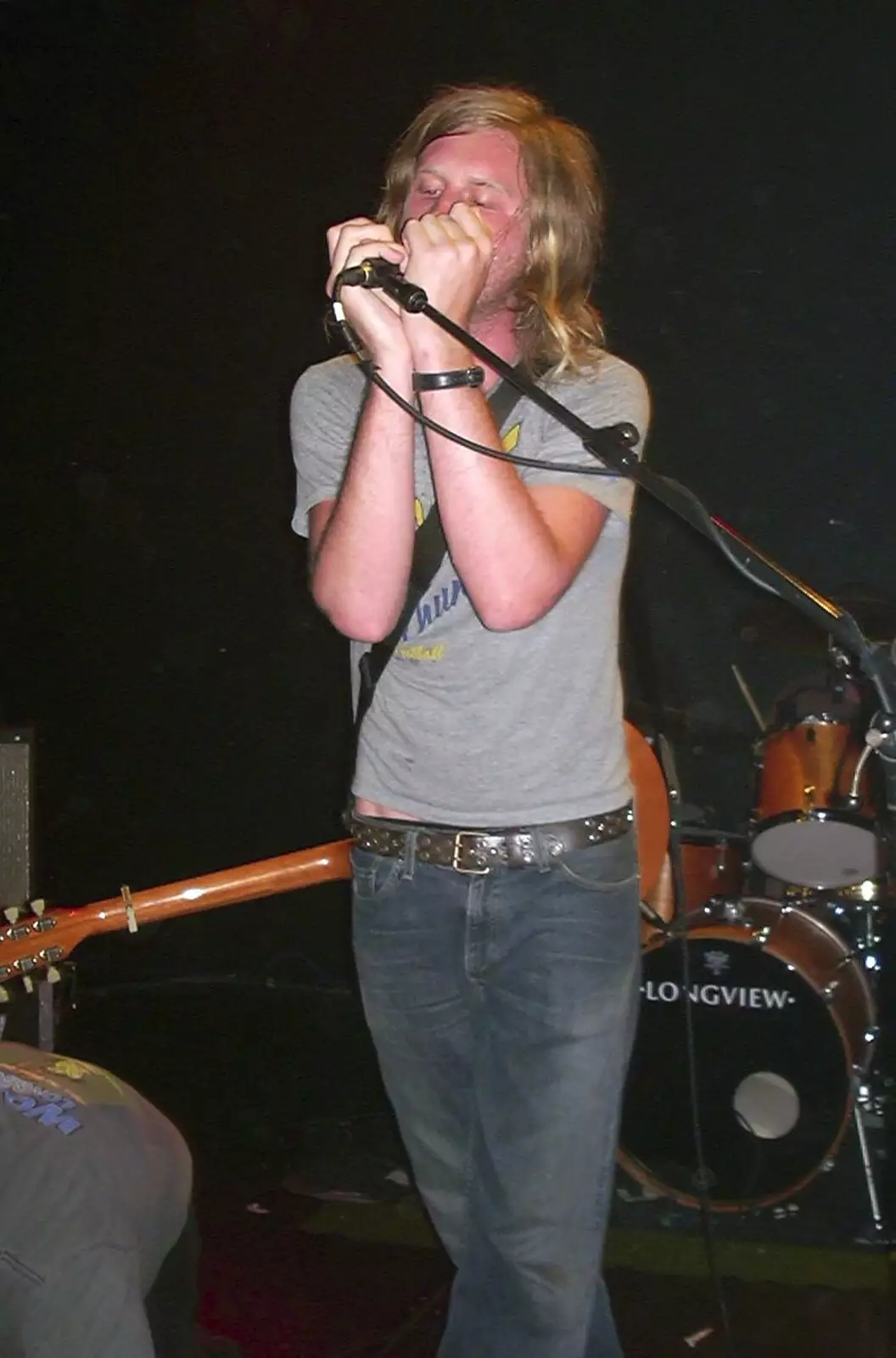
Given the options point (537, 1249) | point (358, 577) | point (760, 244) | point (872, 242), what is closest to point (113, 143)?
point (760, 244)

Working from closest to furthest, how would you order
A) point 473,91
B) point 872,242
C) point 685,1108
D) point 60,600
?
point 473,91
point 685,1108
point 872,242
point 60,600

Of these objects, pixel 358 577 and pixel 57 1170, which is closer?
pixel 57 1170

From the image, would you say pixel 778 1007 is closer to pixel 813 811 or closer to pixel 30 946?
pixel 813 811

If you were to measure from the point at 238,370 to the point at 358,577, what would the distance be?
115 inches

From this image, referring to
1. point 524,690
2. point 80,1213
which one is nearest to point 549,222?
point 524,690

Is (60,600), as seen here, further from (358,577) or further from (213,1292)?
(358,577)

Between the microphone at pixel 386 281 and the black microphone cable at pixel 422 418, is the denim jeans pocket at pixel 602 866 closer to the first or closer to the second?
the black microphone cable at pixel 422 418

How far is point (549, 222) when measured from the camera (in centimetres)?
155

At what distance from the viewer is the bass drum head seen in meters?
2.71

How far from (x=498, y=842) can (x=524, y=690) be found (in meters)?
0.17

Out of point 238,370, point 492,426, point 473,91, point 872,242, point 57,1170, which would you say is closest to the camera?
point 57,1170

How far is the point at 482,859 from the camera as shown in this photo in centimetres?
144

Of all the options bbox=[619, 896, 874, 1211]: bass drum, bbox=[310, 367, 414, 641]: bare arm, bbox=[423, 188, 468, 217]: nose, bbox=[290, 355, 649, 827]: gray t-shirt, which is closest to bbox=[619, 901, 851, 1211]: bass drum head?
bbox=[619, 896, 874, 1211]: bass drum

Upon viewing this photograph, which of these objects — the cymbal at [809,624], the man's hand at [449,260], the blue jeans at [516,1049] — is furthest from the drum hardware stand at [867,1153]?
the man's hand at [449,260]
